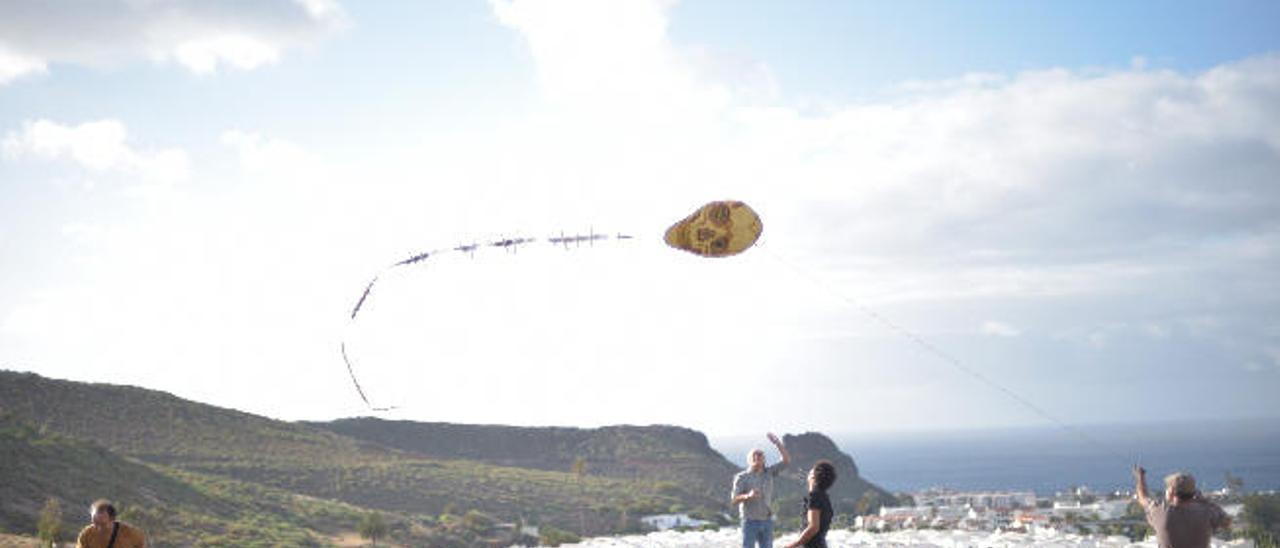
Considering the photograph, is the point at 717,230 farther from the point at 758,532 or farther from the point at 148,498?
the point at 148,498

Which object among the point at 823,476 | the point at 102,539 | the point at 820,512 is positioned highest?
the point at 823,476

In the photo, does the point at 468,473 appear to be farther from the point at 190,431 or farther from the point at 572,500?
the point at 190,431

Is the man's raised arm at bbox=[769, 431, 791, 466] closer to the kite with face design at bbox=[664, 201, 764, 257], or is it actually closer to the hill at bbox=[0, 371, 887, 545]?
the kite with face design at bbox=[664, 201, 764, 257]

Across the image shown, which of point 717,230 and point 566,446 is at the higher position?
point 566,446

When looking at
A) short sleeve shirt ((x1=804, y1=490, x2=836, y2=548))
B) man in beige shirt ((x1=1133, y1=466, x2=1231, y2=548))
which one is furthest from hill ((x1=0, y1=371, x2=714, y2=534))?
man in beige shirt ((x1=1133, y1=466, x2=1231, y2=548))

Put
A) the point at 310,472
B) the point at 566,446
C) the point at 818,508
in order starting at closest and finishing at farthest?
the point at 818,508 < the point at 310,472 < the point at 566,446

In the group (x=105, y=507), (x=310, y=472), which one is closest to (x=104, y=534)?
(x=105, y=507)
